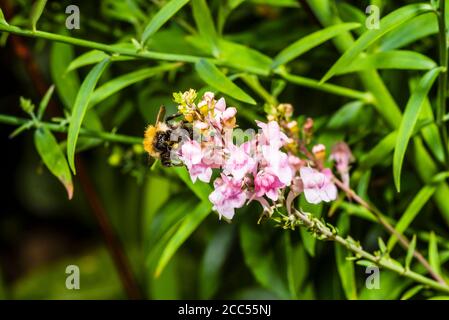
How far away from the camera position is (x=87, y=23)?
99cm

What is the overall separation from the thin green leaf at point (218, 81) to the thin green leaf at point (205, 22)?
8 cm

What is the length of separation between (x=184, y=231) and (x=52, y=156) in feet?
0.56

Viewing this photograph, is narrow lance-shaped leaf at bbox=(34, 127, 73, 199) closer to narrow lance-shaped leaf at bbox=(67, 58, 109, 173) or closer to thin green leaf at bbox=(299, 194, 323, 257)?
narrow lance-shaped leaf at bbox=(67, 58, 109, 173)

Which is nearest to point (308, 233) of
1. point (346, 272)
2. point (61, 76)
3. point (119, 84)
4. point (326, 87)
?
point (346, 272)

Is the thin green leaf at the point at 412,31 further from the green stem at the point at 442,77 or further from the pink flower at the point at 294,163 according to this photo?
the pink flower at the point at 294,163

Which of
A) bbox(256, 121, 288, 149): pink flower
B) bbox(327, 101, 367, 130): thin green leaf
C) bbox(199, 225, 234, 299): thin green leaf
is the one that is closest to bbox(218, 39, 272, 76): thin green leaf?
bbox(327, 101, 367, 130): thin green leaf

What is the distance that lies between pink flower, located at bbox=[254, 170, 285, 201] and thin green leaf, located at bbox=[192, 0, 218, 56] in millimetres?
260

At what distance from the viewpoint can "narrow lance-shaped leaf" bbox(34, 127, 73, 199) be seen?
2.35ft

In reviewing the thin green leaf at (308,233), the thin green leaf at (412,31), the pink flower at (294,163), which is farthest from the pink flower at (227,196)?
the thin green leaf at (412,31)

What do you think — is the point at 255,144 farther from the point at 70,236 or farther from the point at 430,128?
the point at 70,236

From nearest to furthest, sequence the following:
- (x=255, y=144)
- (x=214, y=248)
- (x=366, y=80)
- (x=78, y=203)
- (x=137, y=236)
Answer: (x=255, y=144), (x=366, y=80), (x=214, y=248), (x=137, y=236), (x=78, y=203)
